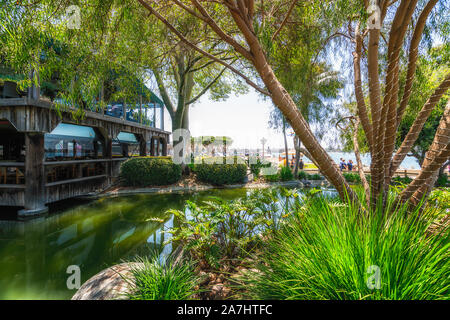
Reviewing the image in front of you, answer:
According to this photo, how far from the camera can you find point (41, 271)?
301 centimetres

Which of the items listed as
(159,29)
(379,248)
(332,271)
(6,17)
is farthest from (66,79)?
(379,248)

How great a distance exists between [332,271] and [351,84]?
3.07 m

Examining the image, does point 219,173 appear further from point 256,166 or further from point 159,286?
point 159,286

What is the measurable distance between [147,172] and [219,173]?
3.52 meters

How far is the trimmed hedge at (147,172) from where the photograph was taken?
917 cm

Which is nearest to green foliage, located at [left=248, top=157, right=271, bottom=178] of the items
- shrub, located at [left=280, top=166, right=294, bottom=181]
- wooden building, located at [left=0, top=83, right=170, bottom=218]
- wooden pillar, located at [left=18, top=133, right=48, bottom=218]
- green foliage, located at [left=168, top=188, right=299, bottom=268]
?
shrub, located at [left=280, top=166, right=294, bottom=181]

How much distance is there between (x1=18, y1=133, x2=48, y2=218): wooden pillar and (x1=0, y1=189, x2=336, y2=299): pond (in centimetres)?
47

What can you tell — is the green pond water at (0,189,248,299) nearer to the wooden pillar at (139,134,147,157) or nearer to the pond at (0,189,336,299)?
the pond at (0,189,336,299)

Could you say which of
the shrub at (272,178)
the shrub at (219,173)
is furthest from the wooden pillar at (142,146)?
the shrub at (272,178)

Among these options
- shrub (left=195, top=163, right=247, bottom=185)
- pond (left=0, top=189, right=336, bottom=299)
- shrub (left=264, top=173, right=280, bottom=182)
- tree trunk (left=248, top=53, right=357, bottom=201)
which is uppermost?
tree trunk (left=248, top=53, right=357, bottom=201)

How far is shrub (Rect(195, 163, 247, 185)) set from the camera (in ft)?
34.3

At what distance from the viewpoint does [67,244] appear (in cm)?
392

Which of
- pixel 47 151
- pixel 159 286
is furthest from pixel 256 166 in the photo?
pixel 159 286
